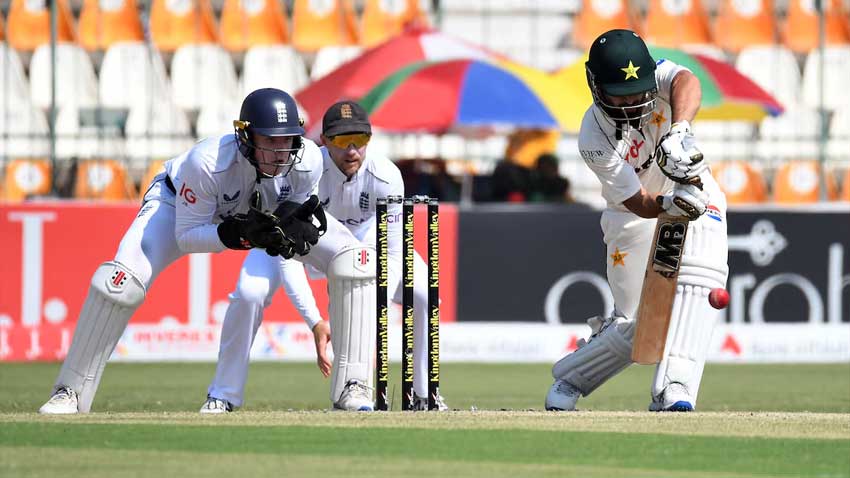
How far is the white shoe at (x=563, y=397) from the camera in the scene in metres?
6.87

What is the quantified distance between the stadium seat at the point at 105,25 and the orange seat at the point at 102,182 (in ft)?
8.33

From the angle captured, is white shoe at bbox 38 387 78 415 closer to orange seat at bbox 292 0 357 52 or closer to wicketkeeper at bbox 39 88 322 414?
wicketkeeper at bbox 39 88 322 414

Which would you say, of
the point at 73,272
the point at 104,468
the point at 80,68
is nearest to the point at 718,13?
the point at 80,68

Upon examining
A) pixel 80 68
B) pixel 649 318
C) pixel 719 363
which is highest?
pixel 80 68

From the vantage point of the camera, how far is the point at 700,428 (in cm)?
559

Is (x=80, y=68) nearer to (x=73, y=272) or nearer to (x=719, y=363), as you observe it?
(x=73, y=272)

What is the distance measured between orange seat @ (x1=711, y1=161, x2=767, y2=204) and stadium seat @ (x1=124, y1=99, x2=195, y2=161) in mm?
4654

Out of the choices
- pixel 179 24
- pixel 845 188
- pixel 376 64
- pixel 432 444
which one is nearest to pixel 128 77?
pixel 179 24

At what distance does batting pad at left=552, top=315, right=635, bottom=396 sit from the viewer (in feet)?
22.0

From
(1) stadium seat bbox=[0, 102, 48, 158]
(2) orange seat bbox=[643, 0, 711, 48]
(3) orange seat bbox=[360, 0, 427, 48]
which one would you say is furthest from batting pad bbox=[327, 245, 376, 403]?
(2) orange seat bbox=[643, 0, 711, 48]

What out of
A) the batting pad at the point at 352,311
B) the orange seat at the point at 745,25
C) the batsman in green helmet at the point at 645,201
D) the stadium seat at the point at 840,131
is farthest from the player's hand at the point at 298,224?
the orange seat at the point at 745,25

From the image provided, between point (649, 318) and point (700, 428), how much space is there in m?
0.91

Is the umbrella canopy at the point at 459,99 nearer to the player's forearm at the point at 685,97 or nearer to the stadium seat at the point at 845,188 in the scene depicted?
the stadium seat at the point at 845,188

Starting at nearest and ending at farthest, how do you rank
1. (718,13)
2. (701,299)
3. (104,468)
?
(104,468)
(701,299)
(718,13)
